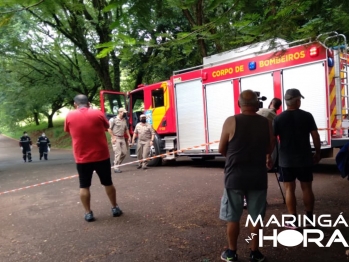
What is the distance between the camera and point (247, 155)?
3.08m

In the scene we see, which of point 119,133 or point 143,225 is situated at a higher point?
point 119,133

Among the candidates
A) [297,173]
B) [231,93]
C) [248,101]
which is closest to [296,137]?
[297,173]

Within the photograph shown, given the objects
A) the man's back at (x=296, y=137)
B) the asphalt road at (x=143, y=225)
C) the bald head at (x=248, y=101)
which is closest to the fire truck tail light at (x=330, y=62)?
the asphalt road at (x=143, y=225)

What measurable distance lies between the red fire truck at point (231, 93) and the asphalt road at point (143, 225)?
170cm

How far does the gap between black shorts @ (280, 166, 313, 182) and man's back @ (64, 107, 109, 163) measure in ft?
8.13

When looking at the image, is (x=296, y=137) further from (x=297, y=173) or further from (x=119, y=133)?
(x=119, y=133)

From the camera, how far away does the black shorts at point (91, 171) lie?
4.79 meters

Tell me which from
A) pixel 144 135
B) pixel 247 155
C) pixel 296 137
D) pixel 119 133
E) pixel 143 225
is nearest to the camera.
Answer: pixel 247 155

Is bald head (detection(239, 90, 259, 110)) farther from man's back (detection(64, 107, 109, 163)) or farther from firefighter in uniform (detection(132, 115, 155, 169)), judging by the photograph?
firefighter in uniform (detection(132, 115, 155, 169))

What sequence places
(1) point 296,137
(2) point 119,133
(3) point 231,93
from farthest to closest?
(2) point 119,133 < (3) point 231,93 < (1) point 296,137

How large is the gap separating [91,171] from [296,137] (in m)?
2.79

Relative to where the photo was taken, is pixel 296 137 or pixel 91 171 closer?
pixel 296 137

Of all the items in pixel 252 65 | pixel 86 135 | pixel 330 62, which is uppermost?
pixel 252 65

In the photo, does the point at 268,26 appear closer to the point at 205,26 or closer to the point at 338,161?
the point at 205,26
